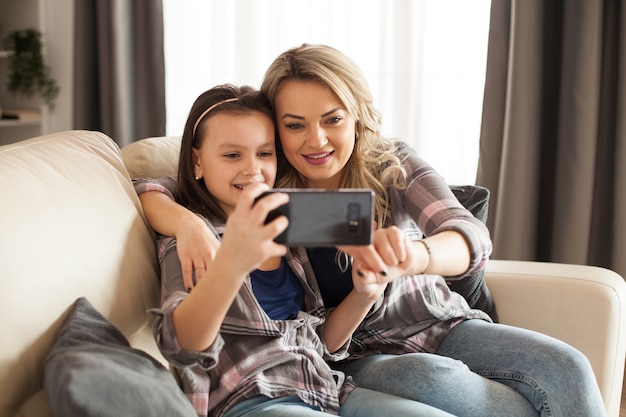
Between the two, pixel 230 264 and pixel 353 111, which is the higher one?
pixel 353 111

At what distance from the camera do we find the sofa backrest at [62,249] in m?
1.14

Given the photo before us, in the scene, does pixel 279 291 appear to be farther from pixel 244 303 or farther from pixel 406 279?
pixel 406 279

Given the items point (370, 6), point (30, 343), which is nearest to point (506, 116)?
point (370, 6)

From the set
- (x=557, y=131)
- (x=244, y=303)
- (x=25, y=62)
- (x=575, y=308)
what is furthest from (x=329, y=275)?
(x=25, y=62)

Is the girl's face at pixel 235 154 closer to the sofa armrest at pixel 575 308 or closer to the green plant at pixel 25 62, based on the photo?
the sofa armrest at pixel 575 308

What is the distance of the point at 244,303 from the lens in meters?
1.42

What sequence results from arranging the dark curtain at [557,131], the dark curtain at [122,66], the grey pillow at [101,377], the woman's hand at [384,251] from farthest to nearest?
1. the dark curtain at [122,66]
2. the dark curtain at [557,131]
3. the woman's hand at [384,251]
4. the grey pillow at [101,377]

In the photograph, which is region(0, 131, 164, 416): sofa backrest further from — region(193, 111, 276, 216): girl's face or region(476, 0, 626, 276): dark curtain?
region(476, 0, 626, 276): dark curtain

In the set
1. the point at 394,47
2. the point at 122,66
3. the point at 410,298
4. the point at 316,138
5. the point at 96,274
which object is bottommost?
the point at 410,298

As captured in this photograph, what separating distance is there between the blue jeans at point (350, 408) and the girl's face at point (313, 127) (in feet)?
1.57

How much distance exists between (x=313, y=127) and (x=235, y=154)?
183mm

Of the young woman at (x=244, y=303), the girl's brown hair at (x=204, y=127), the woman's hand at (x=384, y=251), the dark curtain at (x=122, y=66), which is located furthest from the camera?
the dark curtain at (x=122, y=66)

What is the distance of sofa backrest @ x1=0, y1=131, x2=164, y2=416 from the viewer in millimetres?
1140

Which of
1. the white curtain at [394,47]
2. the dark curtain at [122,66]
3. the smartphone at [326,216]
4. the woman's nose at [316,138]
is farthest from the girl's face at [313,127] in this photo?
the dark curtain at [122,66]
